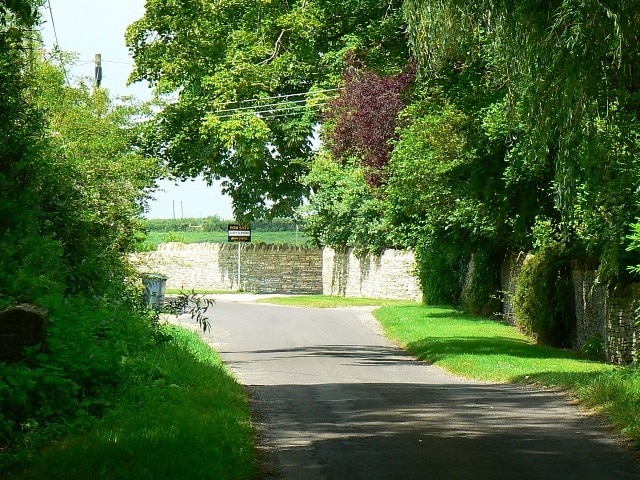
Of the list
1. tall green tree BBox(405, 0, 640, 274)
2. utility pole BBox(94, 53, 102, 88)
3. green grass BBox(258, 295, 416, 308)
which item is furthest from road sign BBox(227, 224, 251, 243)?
tall green tree BBox(405, 0, 640, 274)

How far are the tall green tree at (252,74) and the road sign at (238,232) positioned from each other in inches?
76.8

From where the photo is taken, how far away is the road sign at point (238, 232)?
60.6 m

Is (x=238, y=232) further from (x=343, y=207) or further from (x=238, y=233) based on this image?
(x=343, y=207)

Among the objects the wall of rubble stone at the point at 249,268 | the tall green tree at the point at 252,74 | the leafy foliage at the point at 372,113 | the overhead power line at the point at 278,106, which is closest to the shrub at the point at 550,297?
the tall green tree at the point at 252,74

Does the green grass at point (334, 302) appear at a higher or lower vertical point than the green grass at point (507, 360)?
higher

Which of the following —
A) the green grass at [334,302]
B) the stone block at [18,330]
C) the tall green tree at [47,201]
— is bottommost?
the green grass at [334,302]

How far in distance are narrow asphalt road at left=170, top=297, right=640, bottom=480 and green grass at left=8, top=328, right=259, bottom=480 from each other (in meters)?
0.41

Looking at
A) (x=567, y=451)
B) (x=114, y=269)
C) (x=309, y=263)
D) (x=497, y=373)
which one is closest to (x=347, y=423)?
(x=567, y=451)

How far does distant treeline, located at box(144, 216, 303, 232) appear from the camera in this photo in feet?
353

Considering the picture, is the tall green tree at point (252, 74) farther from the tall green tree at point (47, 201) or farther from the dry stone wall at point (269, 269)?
the tall green tree at point (47, 201)

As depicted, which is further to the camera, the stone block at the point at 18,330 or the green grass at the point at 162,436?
the stone block at the point at 18,330

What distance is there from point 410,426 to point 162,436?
3460mm

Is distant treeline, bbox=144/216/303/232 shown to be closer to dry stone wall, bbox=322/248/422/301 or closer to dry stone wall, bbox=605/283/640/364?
dry stone wall, bbox=322/248/422/301

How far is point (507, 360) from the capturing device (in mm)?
22656
